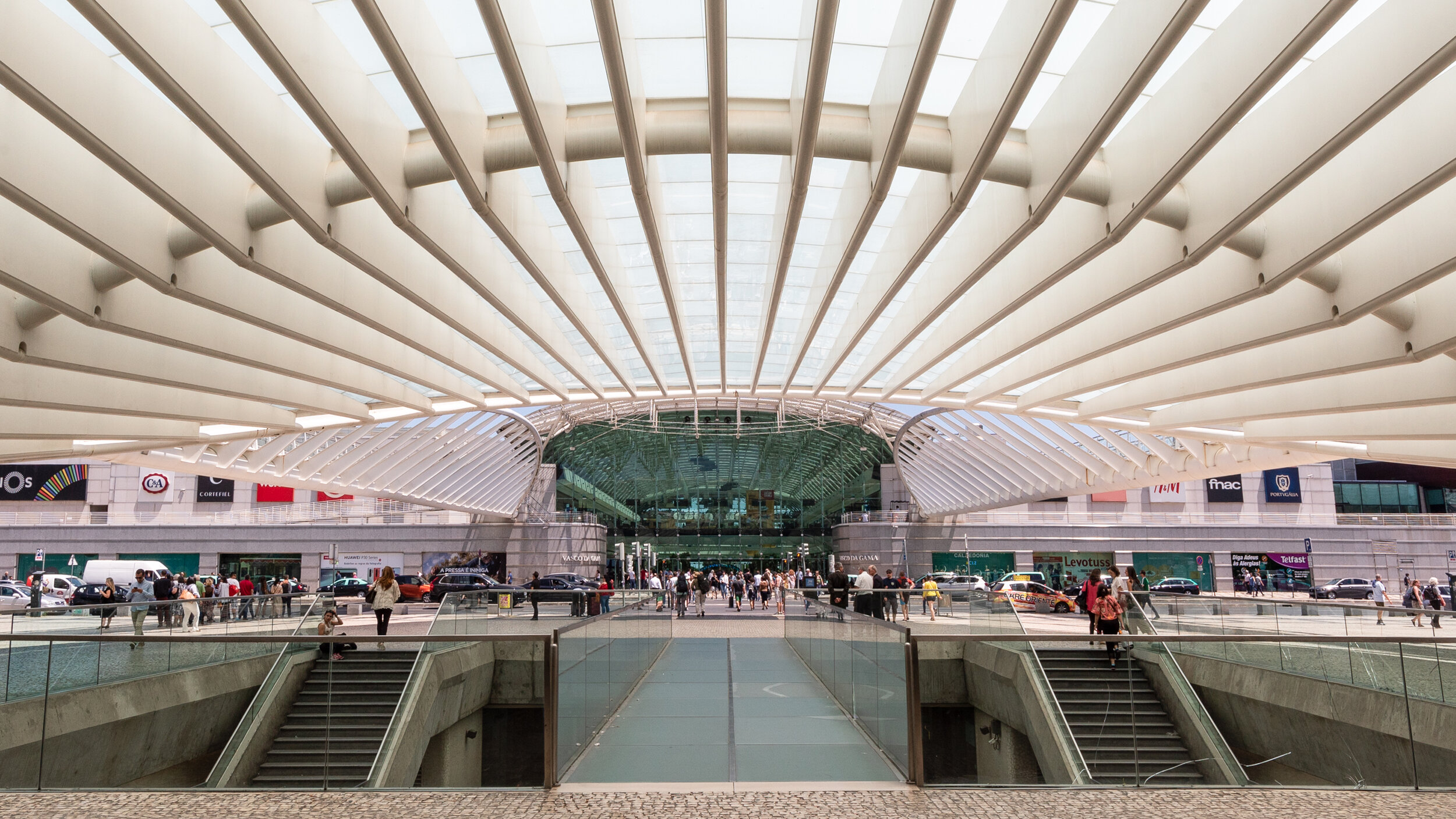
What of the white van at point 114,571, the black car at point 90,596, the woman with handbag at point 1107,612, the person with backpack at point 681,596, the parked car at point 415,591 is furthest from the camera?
the white van at point 114,571

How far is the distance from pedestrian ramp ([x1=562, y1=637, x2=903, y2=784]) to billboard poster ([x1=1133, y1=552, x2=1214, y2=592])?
43.2 meters

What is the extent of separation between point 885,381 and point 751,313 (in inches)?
239

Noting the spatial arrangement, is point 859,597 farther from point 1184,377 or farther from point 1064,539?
point 1064,539

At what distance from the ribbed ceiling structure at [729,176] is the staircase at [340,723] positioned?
12.3 ft

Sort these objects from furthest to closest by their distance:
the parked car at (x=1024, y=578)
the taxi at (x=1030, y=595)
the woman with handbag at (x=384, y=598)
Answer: the parked car at (x=1024, y=578), the taxi at (x=1030, y=595), the woman with handbag at (x=384, y=598)

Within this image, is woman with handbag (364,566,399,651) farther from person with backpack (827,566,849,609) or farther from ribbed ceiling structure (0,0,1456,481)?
person with backpack (827,566,849,609)

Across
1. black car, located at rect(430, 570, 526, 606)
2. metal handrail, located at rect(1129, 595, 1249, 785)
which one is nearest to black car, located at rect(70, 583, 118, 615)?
black car, located at rect(430, 570, 526, 606)

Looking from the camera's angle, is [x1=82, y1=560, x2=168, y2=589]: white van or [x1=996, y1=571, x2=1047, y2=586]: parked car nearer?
[x1=996, y1=571, x2=1047, y2=586]: parked car

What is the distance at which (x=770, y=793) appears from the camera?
5.98 metres

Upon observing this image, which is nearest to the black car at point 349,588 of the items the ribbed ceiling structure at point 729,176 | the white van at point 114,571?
the white van at point 114,571

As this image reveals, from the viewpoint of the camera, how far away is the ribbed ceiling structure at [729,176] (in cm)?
577

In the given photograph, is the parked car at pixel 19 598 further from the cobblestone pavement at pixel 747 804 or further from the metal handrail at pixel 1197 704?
the metal handrail at pixel 1197 704

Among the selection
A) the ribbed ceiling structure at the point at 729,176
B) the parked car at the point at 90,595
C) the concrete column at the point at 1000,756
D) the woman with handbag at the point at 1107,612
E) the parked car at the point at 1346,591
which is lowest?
the parked car at the point at 1346,591

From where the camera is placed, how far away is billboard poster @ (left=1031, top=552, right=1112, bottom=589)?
48.4 m
